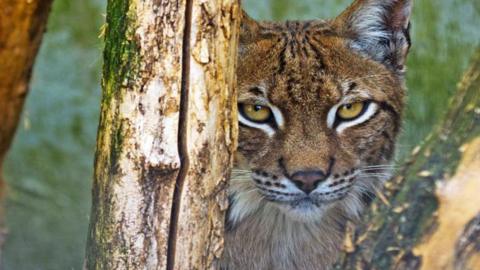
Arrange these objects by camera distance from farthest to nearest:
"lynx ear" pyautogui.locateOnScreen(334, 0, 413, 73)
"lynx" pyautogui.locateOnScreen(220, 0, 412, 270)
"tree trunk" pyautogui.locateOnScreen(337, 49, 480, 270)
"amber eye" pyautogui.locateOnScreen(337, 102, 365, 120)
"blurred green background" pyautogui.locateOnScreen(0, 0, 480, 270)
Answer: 1. "blurred green background" pyautogui.locateOnScreen(0, 0, 480, 270)
2. "lynx ear" pyautogui.locateOnScreen(334, 0, 413, 73)
3. "amber eye" pyautogui.locateOnScreen(337, 102, 365, 120)
4. "lynx" pyautogui.locateOnScreen(220, 0, 412, 270)
5. "tree trunk" pyautogui.locateOnScreen(337, 49, 480, 270)

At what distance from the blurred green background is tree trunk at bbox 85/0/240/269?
3287 millimetres

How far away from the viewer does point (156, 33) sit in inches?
131

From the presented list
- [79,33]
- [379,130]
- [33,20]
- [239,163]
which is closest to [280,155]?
[239,163]

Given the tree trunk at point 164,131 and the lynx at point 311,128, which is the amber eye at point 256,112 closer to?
the lynx at point 311,128

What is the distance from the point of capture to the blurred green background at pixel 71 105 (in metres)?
6.60

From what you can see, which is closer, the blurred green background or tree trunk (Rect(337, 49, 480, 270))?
tree trunk (Rect(337, 49, 480, 270))

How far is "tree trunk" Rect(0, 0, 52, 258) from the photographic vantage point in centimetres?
453

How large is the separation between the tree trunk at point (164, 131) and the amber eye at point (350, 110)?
0.95 metres

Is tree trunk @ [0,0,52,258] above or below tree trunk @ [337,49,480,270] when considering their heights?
above

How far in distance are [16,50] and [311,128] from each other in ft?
4.62

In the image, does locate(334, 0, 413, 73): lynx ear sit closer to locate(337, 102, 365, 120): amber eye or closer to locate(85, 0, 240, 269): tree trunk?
locate(337, 102, 365, 120): amber eye

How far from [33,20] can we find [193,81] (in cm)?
151

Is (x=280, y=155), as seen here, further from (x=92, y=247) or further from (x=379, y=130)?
(x=92, y=247)

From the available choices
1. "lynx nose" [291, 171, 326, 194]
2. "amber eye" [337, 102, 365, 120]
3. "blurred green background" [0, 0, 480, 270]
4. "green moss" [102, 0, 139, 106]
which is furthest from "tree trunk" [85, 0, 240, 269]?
"blurred green background" [0, 0, 480, 270]
